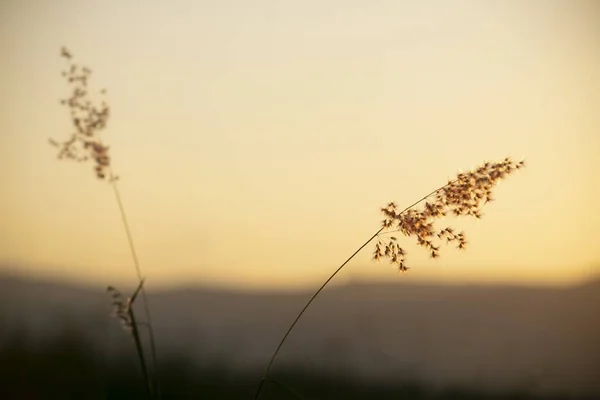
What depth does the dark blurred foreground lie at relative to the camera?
1.21 meters

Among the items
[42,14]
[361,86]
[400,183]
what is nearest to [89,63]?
[42,14]

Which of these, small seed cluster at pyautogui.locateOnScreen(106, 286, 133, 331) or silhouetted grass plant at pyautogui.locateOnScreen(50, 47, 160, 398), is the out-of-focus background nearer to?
silhouetted grass plant at pyautogui.locateOnScreen(50, 47, 160, 398)

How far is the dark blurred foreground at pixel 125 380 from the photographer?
1208 millimetres

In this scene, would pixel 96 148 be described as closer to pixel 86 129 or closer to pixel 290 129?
pixel 86 129

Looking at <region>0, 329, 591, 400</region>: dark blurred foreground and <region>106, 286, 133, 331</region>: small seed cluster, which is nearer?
<region>106, 286, 133, 331</region>: small seed cluster

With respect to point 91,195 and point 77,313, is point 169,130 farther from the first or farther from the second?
point 77,313

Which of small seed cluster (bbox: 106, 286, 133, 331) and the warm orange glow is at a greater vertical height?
the warm orange glow

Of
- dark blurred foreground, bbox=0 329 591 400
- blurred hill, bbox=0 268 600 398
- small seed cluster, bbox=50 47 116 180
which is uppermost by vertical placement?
small seed cluster, bbox=50 47 116 180

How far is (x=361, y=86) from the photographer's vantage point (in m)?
1.26

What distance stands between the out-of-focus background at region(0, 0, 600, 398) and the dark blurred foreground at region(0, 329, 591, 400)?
0.02 meters

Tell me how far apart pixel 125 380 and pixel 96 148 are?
0.43 m

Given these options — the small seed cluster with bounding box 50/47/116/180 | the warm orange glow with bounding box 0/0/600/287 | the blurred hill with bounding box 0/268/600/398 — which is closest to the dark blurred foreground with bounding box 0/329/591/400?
the blurred hill with bounding box 0/268/600/398

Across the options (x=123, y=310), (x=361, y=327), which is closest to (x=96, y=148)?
(x=123, y=310)

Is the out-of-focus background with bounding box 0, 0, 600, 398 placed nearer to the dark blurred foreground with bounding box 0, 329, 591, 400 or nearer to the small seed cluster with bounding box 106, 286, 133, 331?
the dark blurred foreground with bounding box 0, 329, 591, 400
